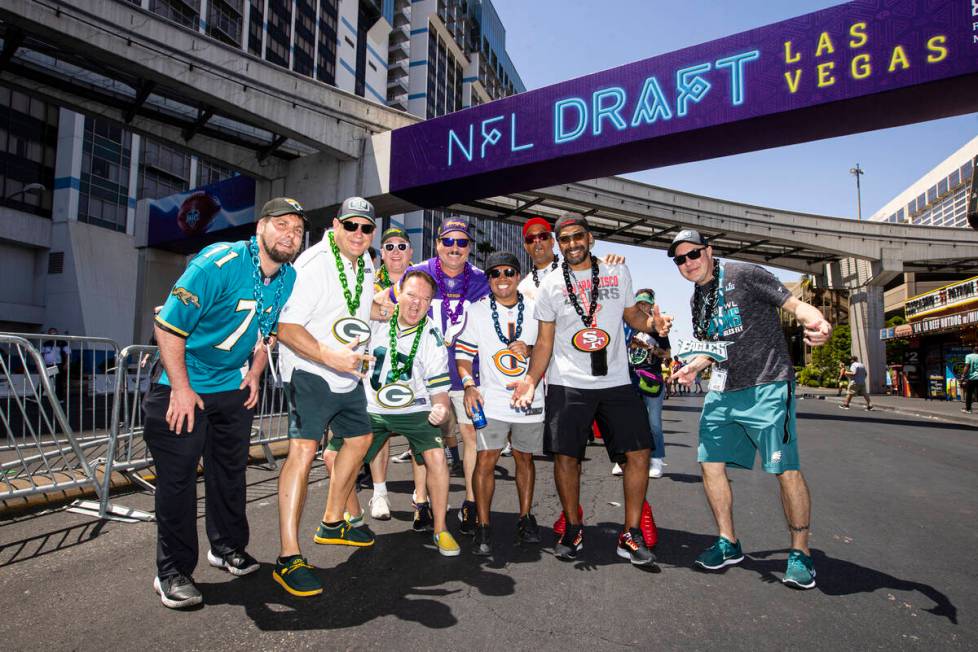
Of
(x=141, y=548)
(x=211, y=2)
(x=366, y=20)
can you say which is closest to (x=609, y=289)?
(x=141, y=548)

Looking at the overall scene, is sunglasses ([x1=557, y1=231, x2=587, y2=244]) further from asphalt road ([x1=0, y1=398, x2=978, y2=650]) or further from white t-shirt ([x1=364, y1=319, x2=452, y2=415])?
asphalt road ([x1=0, y1=398, x2=978, y2=650])

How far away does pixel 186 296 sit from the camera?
107 inches

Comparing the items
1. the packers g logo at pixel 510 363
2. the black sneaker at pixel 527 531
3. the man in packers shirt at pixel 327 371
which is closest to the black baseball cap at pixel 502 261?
the packers g logo at pixel 510 363

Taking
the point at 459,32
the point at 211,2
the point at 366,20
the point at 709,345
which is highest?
the point at 459,32

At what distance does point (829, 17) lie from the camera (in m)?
9.27

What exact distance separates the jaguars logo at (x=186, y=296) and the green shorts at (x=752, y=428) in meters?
3.09

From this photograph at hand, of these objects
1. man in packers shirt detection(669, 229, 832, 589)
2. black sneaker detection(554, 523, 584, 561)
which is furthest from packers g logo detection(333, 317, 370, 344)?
man in packers shirt detection(669, 229, 832, 589)

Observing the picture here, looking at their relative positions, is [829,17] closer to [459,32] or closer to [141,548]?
[141,548]

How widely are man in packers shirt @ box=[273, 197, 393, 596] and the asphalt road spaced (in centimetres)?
23

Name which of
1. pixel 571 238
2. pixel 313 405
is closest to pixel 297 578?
pixel 313 405

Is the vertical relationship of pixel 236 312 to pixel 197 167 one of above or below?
below

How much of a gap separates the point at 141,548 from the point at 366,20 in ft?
231

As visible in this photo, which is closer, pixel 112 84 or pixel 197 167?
pixel 112 84

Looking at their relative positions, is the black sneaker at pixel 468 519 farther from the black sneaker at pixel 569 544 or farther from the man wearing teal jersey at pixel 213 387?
the man wearing teal jersey at pixel 213 387
